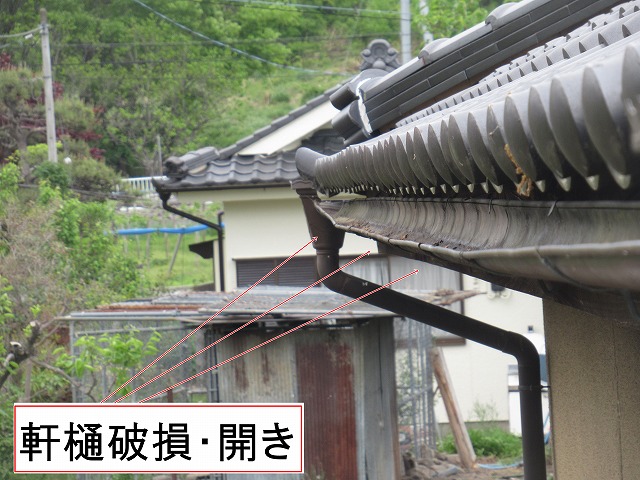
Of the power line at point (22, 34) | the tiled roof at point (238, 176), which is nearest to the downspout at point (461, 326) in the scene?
the tiled roof at point (238, 176)

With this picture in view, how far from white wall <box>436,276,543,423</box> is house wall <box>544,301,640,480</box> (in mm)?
8301

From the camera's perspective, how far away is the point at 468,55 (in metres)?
4.54

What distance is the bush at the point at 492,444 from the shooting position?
1070 cm

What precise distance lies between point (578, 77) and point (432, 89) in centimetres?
357

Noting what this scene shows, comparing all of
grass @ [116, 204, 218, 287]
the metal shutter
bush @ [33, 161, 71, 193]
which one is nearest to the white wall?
the metal shutter

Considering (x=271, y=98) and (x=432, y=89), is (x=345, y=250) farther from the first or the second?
(x=271, y=98)

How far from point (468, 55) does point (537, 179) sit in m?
3.37

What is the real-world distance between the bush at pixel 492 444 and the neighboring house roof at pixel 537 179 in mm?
8270

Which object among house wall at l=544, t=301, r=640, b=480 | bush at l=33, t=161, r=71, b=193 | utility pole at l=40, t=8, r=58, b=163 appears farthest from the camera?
utility pole at l=40, t=8, r=58, b=163

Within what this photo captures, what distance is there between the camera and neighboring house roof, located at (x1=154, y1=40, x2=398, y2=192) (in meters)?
10.8

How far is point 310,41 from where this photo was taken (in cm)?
3569

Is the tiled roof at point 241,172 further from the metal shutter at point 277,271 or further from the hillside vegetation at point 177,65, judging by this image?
the hillside vegetation at point 177,65

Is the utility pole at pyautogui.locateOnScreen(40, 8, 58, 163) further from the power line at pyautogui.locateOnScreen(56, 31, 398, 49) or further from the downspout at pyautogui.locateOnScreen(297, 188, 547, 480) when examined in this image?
the downspout at pyautogui.locateOnScreen(297, 188, 547, 480)

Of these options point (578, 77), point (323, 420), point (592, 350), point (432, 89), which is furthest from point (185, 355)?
point (578, 77)
